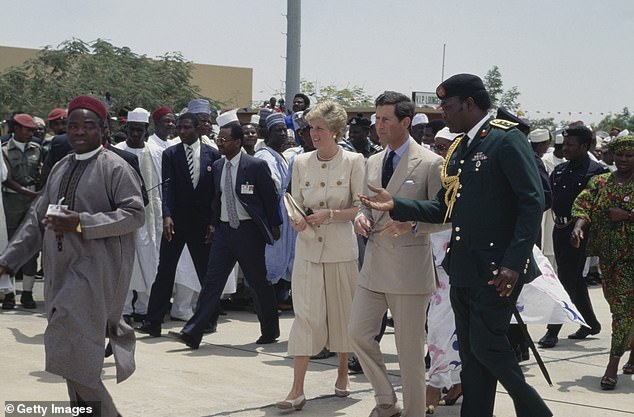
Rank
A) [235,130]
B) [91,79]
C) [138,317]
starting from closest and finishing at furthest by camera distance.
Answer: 1. [235,130]
2. [138,317]
3. [91,79]

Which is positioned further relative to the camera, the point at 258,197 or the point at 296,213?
the point at 258,197

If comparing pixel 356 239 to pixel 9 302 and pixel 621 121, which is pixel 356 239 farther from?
pixel 621 121

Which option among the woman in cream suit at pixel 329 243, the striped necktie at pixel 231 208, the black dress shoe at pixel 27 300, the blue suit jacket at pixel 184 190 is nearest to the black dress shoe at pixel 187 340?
the striped necktie at pixel 231 208

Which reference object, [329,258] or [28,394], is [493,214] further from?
[28,394]

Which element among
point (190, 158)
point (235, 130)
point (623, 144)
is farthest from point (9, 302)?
point (623, 144)

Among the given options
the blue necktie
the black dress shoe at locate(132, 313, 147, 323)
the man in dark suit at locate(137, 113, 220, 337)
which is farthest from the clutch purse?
the black dress shoe at locate(132, 313, 147, 323)

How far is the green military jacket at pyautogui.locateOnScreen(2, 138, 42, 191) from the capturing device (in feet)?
37.2

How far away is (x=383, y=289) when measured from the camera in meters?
6.43

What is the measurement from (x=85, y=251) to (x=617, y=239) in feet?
14.8

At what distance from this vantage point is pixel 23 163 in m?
11.4

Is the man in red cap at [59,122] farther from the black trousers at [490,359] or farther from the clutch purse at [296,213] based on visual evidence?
the black trousers at [490,359]

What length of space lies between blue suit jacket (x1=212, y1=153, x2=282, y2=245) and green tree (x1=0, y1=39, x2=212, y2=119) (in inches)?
767

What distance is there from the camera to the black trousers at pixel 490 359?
5492mm

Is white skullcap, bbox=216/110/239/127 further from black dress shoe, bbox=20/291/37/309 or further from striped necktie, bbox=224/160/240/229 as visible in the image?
black dress shoe, bbox=20/291/37/309
